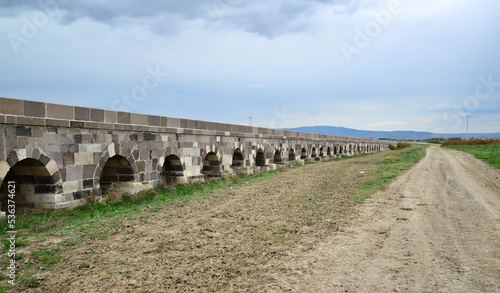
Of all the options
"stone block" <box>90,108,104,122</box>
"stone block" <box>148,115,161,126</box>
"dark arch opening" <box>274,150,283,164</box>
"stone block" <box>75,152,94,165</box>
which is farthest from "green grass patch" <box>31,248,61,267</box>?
"dark arch opening" <box>274,150,283,164</box>

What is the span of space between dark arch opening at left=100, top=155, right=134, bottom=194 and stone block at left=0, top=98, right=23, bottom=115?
10.5 ft

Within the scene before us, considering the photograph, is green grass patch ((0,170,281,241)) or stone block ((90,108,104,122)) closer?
green grass patch ((0,170,281,241))

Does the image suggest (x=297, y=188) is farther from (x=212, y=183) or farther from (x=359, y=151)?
(x=359, y=151)

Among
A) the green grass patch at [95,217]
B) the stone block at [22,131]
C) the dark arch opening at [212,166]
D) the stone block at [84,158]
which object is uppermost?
the stone block at [22,131]

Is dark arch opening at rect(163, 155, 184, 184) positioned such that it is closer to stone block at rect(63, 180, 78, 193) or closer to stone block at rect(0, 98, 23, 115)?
stone block at rect(63, 180, 78, 193)

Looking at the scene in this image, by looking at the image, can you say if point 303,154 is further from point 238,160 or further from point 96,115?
point 96,115

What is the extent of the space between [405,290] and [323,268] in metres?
0.94

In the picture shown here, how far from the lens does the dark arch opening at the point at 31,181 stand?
7160mm

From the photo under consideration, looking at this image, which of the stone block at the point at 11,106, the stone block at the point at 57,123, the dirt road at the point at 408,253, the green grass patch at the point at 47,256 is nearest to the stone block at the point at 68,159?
the stone block at the point at 57,123

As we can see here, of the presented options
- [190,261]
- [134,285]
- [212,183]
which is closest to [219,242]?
[190,261]

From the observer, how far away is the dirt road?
12.2 feet

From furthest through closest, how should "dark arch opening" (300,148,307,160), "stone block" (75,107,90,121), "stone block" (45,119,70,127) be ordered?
"dark arch opening" (300,148,307,160) < "stone block" (75,107,90,121) < "stone block" (45,119,70,127)

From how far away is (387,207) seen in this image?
7590mm

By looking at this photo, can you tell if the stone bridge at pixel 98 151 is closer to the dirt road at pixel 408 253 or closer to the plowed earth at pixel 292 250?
the plowed earth at pixel 292 250
